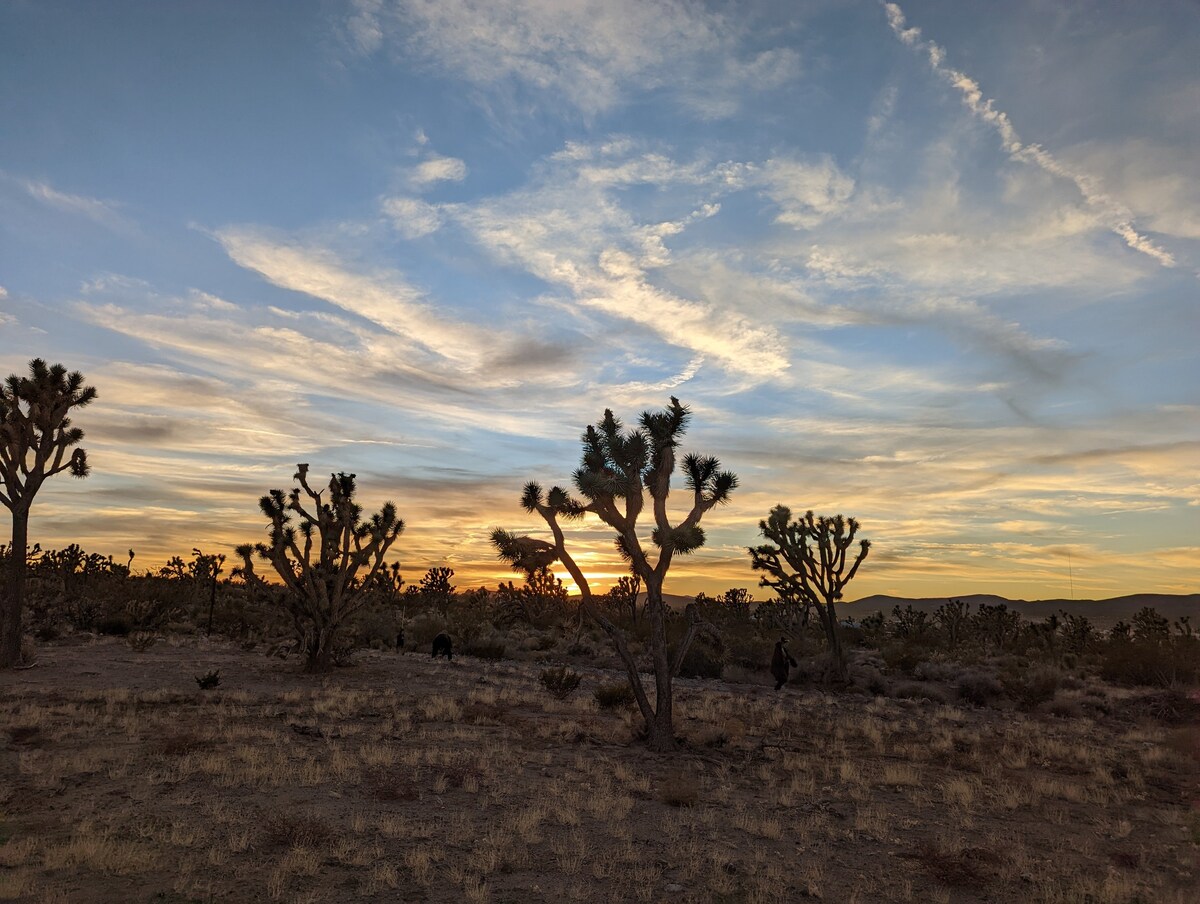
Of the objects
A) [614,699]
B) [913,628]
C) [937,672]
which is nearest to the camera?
[614,699]

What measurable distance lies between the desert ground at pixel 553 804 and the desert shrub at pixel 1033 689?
310 cm

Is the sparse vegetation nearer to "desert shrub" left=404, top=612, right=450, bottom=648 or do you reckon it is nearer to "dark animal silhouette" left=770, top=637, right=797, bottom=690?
"dark animal silhouette" left=770, top=637, right=797, bottom=690

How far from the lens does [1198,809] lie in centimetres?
1127

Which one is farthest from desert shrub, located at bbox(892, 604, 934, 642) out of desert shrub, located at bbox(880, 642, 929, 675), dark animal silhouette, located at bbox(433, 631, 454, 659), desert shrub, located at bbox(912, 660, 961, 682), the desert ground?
dark animal silhouette, located at bbox(433, 631, 454, 659)

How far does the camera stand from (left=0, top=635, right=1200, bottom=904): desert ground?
24.9 ft

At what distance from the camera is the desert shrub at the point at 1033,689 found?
21547 millimetres

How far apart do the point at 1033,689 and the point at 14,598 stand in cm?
2902

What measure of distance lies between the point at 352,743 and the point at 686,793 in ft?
20.5

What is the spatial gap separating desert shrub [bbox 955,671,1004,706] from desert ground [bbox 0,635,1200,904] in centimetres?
445

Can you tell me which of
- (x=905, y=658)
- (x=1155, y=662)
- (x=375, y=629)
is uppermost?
(x=1155, y=662)

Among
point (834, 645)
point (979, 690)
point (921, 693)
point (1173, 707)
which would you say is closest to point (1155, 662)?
point (1173, 707)

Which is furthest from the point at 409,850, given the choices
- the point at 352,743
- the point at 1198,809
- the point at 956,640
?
the point at 956,640

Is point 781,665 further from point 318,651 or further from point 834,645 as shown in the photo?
point 318,651

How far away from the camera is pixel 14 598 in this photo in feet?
65.2
